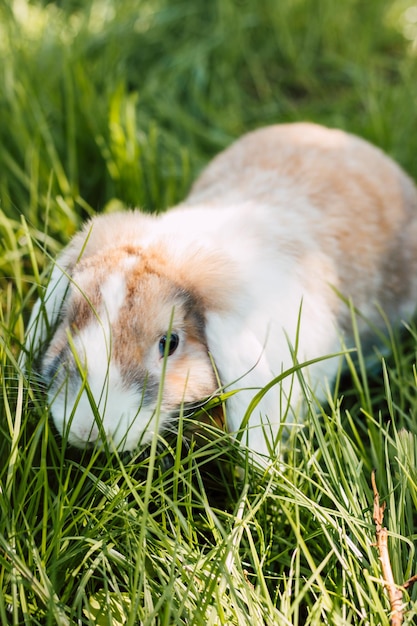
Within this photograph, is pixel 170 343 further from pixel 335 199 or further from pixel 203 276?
pixel 335 199

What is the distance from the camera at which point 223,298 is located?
215cm

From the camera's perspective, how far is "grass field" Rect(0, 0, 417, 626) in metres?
1.82

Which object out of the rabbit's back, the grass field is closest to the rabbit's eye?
the grass field

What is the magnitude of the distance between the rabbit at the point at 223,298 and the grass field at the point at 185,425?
4.5 inches

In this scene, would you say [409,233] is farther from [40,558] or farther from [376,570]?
[40,558]

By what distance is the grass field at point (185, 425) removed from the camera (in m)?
1.82

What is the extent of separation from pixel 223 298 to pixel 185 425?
38cm

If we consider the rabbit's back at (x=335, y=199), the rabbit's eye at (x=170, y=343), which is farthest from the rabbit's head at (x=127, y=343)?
the rabbit's back at (x=335, y=199)

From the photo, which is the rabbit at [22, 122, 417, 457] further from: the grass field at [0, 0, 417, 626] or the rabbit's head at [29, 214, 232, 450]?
the grass field at [0, 0, 417, 626]

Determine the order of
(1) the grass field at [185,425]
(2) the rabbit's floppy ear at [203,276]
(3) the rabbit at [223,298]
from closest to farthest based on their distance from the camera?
(1) the grass field at [185,425], (3) the rabbit at [223,298], (2) the rabbit's floppy ear at [203,276]

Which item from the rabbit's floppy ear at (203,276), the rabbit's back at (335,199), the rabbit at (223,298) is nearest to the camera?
the rabbit at (223,298)

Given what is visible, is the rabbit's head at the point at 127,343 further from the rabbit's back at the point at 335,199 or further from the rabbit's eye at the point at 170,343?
the rabbit's back at the point at 335,199

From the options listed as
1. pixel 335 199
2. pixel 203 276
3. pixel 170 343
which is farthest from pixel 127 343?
pixel 335 199

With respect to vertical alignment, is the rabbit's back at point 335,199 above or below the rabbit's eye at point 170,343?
above
